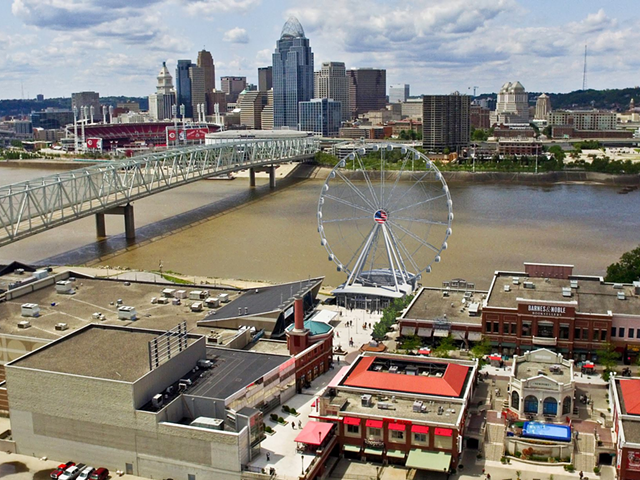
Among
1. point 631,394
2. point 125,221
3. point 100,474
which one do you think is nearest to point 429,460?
point 631,394

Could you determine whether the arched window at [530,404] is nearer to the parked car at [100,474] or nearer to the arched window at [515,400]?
the arched window at [515,400]

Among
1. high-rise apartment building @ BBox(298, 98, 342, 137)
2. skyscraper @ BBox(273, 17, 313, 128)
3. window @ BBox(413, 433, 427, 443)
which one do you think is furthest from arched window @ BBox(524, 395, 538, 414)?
skyscraper @ BBox(273, 17, 313, 128)

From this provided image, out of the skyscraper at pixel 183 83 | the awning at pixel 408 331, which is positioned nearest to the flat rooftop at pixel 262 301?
the awning at pixel 408 331

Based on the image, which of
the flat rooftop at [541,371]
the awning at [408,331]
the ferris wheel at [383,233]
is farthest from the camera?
the ferris wheel at [383,233]

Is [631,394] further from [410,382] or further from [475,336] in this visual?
[475,336]

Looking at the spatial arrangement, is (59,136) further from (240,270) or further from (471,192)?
(240,270)

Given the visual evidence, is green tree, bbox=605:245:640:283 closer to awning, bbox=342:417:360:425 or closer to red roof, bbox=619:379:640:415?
red roof, bbox=619:379:640:415
